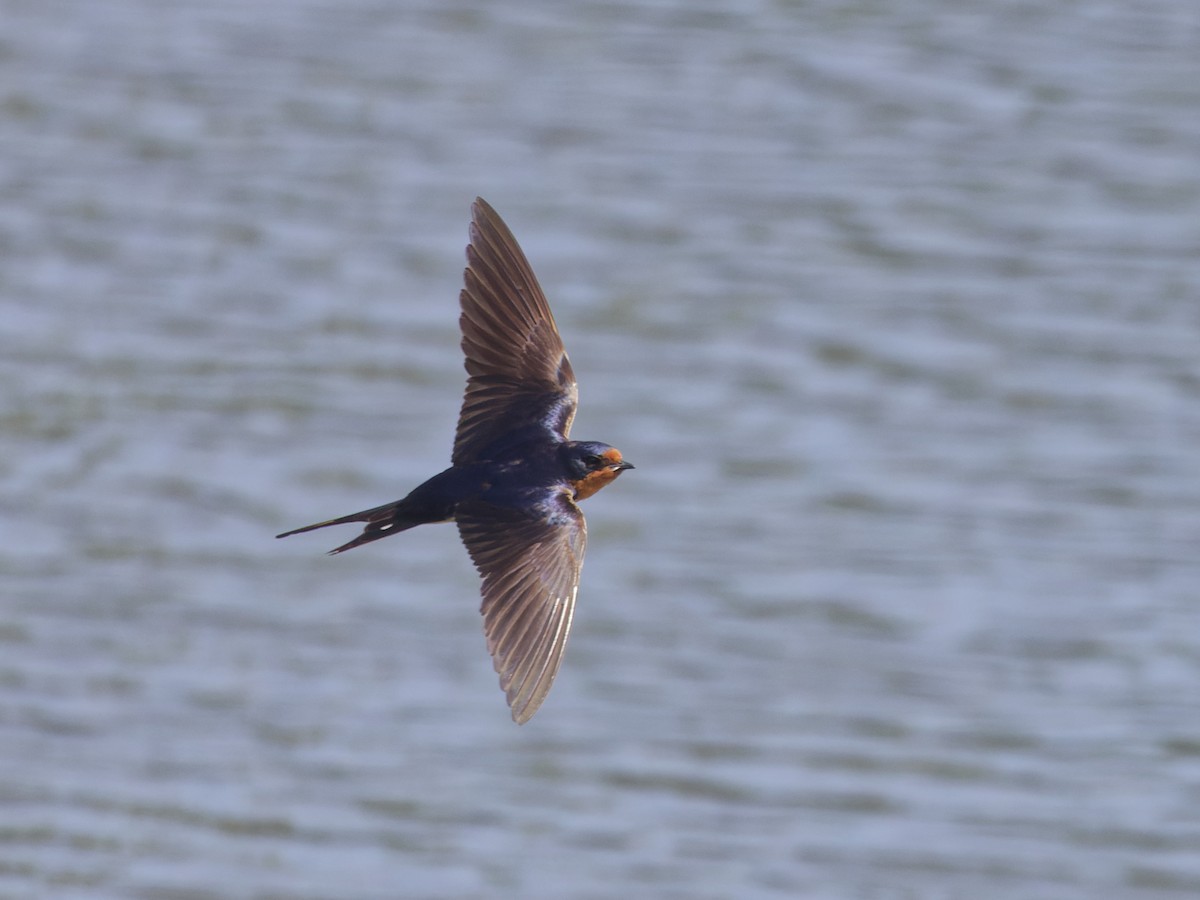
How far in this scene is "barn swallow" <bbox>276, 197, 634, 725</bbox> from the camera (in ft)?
14.4

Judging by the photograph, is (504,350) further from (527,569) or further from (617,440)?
(617,440)

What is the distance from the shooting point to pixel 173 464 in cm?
951

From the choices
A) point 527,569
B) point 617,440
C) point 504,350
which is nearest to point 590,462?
point 527,569

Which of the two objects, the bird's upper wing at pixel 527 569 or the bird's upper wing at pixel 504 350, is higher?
the bird's upper wing at pixel 504 350

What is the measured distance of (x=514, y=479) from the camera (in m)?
4.53

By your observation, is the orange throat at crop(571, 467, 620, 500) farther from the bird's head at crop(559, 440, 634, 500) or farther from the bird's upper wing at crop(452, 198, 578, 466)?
the bird's upper wing at crop(452, 198, 578, 466)

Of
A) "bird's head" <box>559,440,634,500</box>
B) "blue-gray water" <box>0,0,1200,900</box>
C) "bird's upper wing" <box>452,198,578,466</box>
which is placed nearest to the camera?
"bird's head" <box>559,440,634,500</box>

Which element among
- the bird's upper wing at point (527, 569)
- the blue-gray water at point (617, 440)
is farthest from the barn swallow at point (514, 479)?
the blue-gray water at point (617, 440)

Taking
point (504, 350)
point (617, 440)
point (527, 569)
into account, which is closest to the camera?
point (527, 569)

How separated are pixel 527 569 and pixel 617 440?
181 inches

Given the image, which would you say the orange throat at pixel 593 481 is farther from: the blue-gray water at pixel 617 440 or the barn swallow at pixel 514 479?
the blue-gray water at pixel 617 440

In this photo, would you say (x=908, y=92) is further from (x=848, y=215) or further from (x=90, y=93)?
(x=90, y=93)

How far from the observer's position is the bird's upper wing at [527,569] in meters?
4.40

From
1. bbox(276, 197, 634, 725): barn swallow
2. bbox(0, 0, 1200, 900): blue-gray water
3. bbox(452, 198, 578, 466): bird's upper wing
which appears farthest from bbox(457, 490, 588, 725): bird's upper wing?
bbox(0, 0, 1200, 900): blue-gray water
